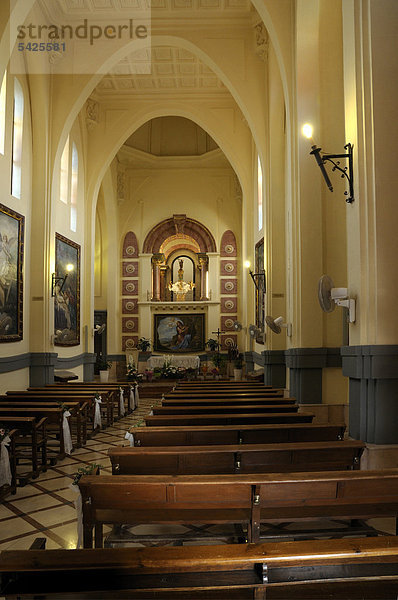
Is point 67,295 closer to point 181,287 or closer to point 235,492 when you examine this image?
point 181,287

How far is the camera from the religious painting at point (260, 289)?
14.6 m

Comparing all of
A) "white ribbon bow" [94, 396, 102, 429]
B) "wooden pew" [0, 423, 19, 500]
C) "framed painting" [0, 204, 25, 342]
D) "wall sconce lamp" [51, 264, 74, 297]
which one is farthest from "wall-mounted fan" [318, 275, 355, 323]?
"wall sconce lamp" [51, 264, 74, 297]

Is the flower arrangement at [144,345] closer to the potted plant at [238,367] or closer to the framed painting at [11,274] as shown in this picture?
the potted plant at [238,367]

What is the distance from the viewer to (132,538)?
4.20 m

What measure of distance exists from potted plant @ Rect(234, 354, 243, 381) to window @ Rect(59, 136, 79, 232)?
8477 millimetres

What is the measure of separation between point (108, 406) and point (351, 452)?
7.73 m

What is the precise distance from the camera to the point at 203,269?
2367 centimetres

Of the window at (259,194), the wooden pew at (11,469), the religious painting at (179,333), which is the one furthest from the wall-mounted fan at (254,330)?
the wooden pew at (11,469)

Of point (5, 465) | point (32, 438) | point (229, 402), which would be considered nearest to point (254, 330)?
point (229, 402)

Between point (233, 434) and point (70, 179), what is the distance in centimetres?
1285

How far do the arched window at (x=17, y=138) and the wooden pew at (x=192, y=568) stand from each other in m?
11.4

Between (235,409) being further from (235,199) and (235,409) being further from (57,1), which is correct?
(235,199)

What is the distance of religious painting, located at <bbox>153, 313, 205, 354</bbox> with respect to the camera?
2270 centimetres

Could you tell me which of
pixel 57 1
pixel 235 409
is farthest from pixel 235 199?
pixel 235 409
